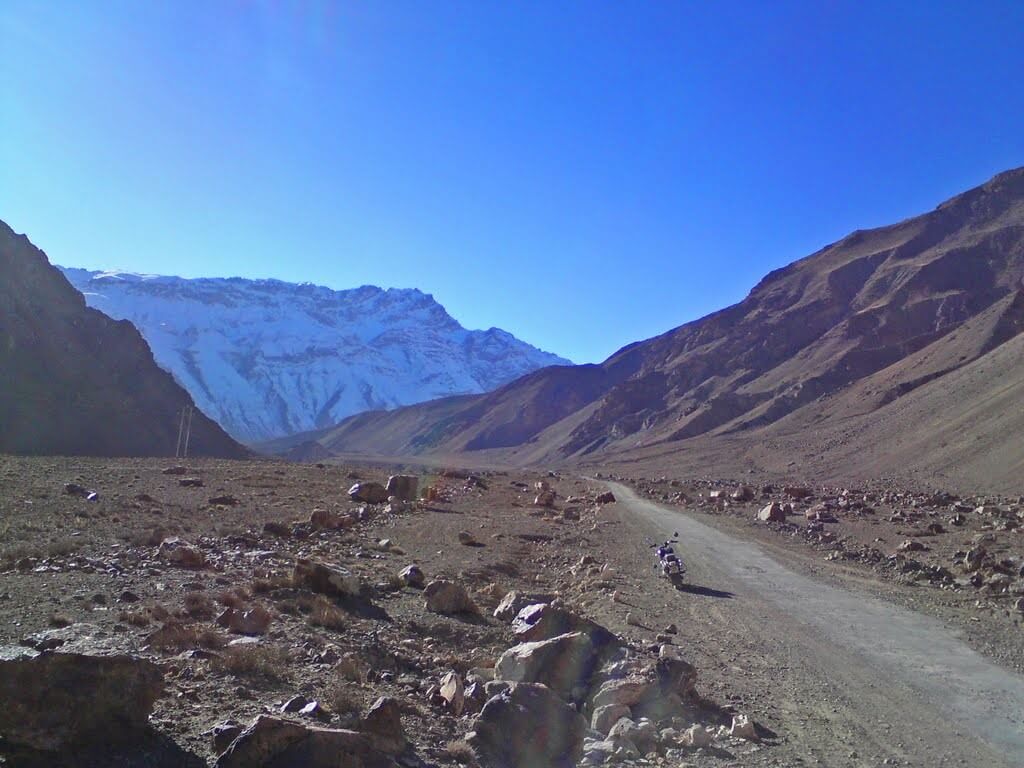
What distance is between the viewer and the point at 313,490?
3359 cm

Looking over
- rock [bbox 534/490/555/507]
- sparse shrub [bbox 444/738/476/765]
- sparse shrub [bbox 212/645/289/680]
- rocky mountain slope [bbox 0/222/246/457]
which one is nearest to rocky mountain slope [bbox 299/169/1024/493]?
rock [bbox 534/490/555/507]

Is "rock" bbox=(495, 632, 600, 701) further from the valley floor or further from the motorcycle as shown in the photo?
the motorcycle

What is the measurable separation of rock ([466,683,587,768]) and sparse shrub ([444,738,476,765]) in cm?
7

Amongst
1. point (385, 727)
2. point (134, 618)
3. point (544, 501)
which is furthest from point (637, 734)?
point (544, 501)

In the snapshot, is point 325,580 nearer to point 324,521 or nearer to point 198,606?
point 198,606

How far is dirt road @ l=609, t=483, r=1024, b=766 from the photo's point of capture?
23.8 feet

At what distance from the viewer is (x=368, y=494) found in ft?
104

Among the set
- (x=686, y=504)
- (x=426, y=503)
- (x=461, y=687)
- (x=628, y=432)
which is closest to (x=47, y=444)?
(x=426, y=503)

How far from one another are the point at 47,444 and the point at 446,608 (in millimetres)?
45940

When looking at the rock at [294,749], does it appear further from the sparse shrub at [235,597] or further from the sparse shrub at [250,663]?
the sparse shrub at [235,597]

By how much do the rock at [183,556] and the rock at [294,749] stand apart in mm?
8036

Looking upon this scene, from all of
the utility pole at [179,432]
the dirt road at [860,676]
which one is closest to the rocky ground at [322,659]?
the dirt road at [860,676]

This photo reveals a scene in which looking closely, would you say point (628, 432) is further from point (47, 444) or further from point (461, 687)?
point (461, 687)

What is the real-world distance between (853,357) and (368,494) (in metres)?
84.9
